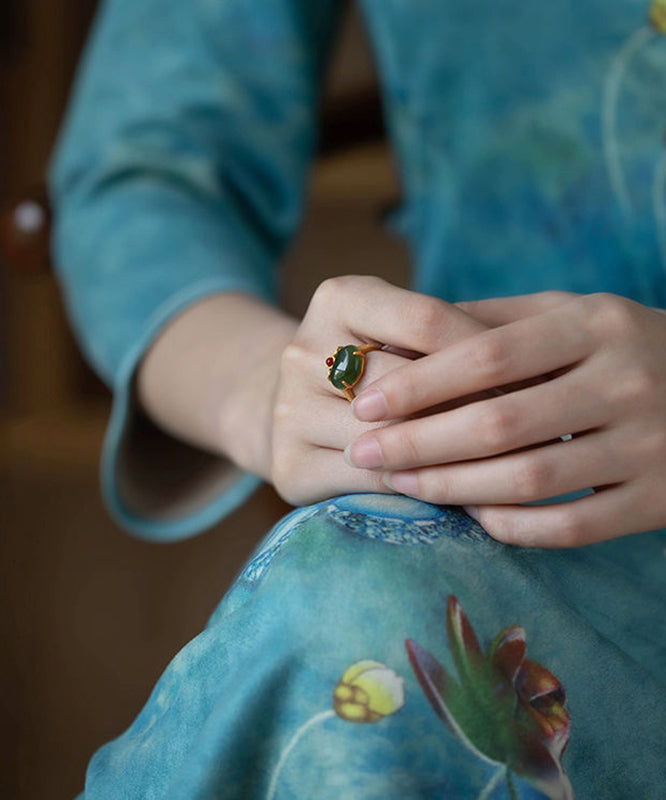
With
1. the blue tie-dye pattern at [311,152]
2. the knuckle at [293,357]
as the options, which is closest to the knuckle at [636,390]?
the knuckle at [293,357]

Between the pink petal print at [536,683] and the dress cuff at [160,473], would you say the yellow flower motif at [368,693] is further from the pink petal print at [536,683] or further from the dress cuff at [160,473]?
the dress cuff at [160,473]

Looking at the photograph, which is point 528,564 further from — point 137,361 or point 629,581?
point 137,361

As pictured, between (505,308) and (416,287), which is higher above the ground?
(505,308)

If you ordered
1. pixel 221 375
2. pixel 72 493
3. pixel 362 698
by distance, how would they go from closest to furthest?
pixel 362 698
pixel 221 375
pixel 72 493

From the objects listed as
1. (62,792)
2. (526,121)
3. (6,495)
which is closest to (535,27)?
(526,121)

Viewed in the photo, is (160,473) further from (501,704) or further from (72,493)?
(72,493)

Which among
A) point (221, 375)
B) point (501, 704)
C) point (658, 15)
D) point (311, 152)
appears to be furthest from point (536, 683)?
point (311, 152)
